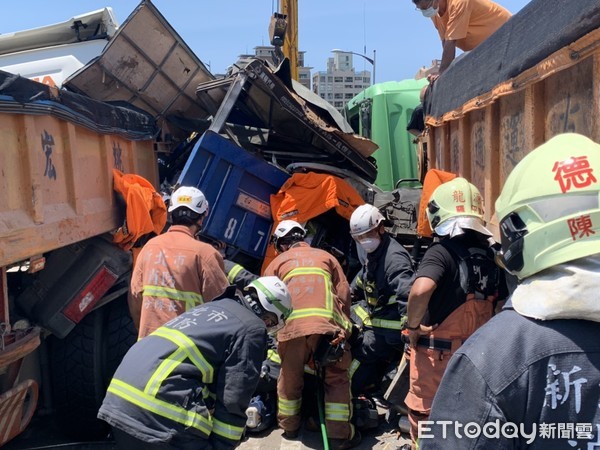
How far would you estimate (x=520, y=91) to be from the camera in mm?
2670

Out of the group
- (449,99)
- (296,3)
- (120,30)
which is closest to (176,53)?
(120,30)

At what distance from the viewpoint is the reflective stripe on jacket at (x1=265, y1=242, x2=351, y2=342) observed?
3.74 metres

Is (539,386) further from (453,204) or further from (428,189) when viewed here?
(428,189)

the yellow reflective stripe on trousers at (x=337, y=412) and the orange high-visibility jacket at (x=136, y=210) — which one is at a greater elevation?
the orange high-visibility jacket at (x=136, y=210)

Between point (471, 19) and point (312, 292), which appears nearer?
point (312, 292)

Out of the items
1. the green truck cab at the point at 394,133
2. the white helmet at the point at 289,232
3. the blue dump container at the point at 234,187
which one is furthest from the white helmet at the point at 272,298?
the green truck cab at the point at 394,133

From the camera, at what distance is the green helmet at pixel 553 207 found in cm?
105

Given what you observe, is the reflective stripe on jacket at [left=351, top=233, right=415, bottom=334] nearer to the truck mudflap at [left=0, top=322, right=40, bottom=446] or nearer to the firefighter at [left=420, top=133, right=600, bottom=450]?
the truck mudflap at [left=0, top=322, right=40, bottom=446]

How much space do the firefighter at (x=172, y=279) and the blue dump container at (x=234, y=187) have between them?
1.48 m

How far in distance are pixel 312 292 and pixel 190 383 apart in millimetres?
1545

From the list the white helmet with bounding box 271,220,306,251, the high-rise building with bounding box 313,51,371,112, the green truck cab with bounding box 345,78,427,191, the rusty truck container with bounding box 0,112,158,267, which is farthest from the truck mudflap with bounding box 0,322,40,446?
the high-rise building with bounding box 313,51,371,112

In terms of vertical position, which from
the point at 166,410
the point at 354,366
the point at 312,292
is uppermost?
the point at 312,292

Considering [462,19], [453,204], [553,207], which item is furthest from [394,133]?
[553,207]

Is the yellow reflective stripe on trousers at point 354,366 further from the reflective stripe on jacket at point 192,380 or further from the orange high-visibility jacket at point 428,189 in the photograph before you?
the reflective stripe on jacket at point 192,380
